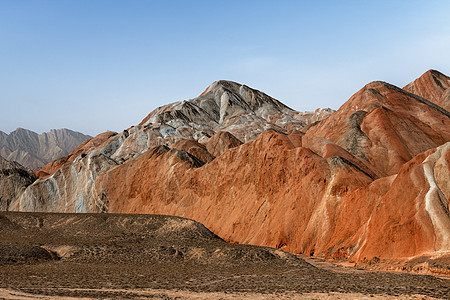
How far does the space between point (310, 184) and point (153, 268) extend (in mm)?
25545

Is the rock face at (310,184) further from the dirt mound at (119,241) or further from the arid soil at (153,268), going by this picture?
the dirt mound at (119,241)

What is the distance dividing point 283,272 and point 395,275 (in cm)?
863

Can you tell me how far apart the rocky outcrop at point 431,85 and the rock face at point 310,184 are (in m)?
50.5

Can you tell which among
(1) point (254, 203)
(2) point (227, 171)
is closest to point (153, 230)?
(1) point (254, 203)

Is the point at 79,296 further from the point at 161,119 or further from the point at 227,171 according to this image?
the point at 161,119

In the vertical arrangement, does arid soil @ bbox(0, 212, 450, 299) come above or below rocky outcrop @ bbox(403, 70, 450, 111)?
below

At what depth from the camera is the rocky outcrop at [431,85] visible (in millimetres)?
149000

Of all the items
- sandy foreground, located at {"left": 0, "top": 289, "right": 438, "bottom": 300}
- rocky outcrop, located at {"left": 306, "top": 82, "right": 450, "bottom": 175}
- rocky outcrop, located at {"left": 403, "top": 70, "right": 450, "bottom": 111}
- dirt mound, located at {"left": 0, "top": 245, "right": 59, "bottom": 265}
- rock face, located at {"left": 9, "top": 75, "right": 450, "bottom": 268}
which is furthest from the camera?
rocky outcrop, located at {"left": 403, "top": 70, "right": 450, "bottom": 111}

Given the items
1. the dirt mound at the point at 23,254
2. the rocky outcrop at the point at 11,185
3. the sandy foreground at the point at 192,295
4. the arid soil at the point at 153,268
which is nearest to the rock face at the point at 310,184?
the rocky outcrop at the point at 11,185

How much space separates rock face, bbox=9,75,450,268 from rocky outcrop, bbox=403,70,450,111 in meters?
50.5

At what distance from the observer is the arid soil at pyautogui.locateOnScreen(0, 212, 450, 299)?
27.7 metres

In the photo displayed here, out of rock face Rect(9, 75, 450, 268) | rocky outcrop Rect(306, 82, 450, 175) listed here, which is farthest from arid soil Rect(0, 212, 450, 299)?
rocky outcrop Rect(306, 82, 450, 175)

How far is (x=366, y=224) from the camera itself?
47.5 metres

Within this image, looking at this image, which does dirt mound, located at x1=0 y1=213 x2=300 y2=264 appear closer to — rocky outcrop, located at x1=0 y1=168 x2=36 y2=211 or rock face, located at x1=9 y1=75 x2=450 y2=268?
rock face, located at x1=9 y1=75 x2=450 y2=268
